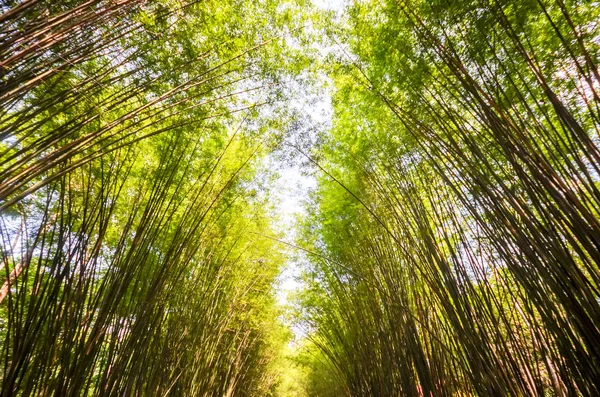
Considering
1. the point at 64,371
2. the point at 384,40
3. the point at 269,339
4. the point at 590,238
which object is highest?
the point at 384,40

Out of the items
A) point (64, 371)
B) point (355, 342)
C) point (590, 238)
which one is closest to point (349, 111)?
point (355, 342)

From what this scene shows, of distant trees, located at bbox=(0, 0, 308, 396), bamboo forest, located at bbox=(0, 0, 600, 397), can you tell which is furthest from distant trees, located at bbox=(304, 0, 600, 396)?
distant trees, located at bbox=(0, 0, 308, 396)

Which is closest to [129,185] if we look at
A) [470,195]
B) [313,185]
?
[313,185]

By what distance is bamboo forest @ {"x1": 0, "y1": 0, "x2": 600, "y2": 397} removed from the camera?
1.09 meters

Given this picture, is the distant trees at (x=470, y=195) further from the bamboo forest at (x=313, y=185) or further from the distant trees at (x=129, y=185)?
the distant trees at (x=129, y=185)

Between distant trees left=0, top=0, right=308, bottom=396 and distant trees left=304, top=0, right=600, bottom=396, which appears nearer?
distant trees left=304, top=0, right=600, bottom=396

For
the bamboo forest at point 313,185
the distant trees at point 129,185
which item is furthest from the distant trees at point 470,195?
the distant trees at point 129,185

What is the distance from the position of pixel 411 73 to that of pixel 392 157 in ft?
2.52

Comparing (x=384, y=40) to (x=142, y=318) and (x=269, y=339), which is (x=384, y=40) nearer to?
(x=142, y=318)

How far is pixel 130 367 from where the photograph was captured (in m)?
1.64

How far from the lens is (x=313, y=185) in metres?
5.30

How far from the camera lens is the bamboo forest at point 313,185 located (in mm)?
1090

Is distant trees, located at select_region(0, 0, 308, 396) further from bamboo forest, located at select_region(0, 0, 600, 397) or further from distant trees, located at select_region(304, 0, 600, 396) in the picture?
distant trees, located at select_region(304, 0, 600, 396)

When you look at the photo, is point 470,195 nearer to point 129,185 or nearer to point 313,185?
point 313,185
